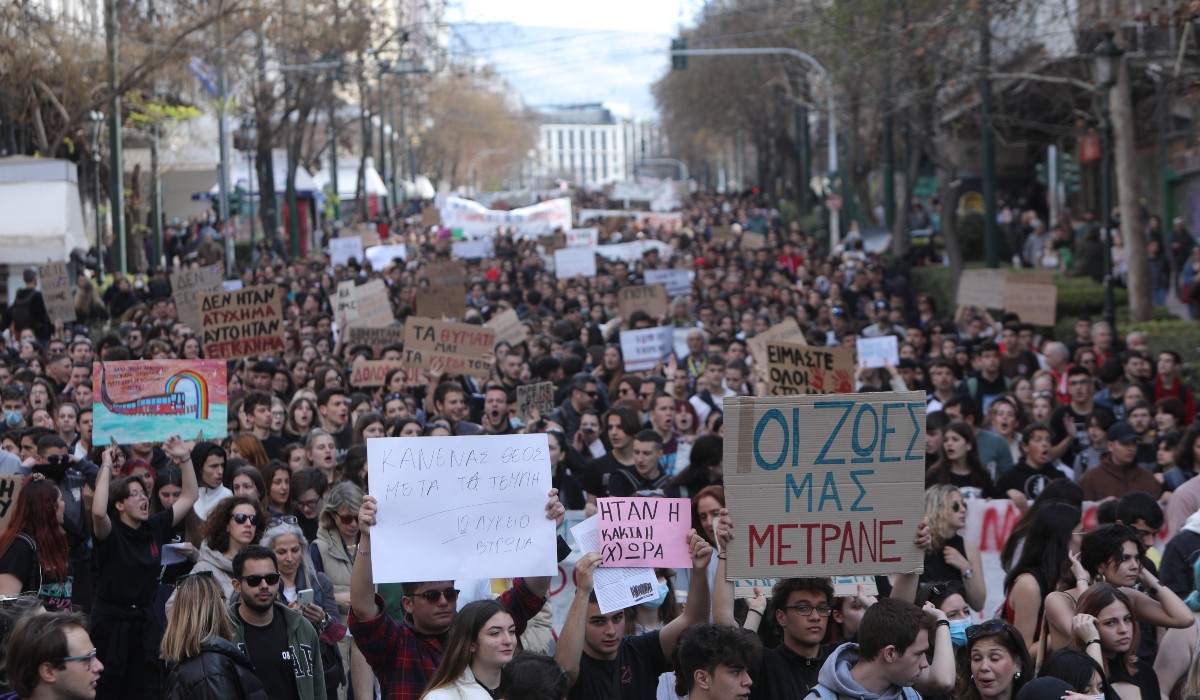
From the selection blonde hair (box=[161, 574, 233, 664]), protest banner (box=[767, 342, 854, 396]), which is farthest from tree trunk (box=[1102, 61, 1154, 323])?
blonde hair (box=[161, 574, 233, 664])

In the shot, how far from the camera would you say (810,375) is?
1248 centimetres

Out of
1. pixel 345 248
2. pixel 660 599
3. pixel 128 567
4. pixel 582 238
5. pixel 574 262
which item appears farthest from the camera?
pixel 582 238

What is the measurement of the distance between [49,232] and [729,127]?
3643 centimetres


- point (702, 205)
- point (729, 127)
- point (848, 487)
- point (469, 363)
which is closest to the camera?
point (848, 487)

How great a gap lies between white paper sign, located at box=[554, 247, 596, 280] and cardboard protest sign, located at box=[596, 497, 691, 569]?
22.2m

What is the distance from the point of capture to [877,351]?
1498 cm

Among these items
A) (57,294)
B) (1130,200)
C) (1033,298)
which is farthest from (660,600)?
(1130,200)

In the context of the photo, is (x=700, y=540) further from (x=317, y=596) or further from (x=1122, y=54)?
(x=1122, y=54)

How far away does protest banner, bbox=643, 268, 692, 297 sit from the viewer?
24094 millimetres

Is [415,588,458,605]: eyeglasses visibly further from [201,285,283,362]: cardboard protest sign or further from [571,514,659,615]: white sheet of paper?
[201,285,283,362]: cardboard protest sign

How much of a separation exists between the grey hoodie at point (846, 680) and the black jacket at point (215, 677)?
1.89 meters

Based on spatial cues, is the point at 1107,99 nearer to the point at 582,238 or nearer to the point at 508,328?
the point at 508,328

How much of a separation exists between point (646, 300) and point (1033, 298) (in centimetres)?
510

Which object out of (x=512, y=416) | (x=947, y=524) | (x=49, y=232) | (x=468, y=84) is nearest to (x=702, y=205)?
(x=468, y=84)
